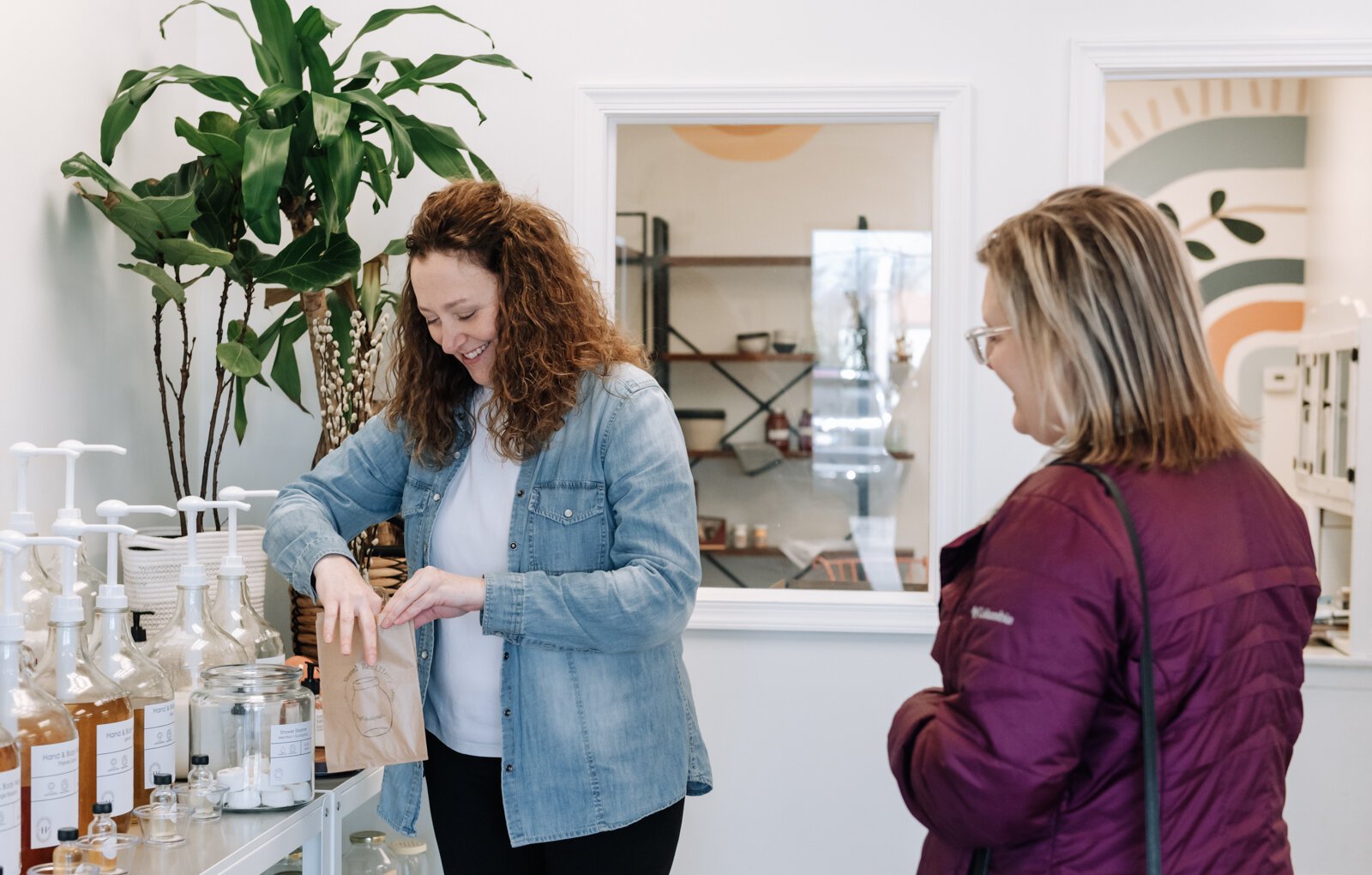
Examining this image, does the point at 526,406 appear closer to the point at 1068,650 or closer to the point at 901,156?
the point at 1068,650

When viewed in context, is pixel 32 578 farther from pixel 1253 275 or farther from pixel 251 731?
pixel 1253 275

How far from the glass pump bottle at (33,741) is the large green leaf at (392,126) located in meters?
1.16

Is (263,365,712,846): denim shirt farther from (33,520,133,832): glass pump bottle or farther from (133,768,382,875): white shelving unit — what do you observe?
(33,520,133,832): glass pump bottle

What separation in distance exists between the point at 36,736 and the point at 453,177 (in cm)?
139

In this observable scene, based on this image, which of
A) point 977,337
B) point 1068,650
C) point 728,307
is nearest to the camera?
point 1068,650

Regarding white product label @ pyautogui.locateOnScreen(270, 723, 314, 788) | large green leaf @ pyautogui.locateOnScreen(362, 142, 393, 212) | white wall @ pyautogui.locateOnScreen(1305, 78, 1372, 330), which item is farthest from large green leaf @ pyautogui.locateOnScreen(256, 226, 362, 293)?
white wall @ pyautogui.locateOnScreen(1305, 78, 1372, 330)

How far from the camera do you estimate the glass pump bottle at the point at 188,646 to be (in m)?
1.57

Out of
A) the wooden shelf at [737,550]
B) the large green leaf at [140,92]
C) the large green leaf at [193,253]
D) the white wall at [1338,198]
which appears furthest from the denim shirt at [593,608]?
the white wall at [1338,198]

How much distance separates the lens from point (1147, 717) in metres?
0.98

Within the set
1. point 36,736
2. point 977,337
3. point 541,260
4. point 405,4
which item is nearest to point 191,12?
point 405,4

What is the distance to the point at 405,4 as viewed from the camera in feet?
9.53

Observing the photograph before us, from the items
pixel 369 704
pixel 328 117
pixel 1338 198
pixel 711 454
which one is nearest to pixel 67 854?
pixel 369 704

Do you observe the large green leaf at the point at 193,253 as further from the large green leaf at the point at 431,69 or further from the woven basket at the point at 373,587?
the woven basket at the point at 373,587

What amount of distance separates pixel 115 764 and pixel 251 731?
224 millimetres
